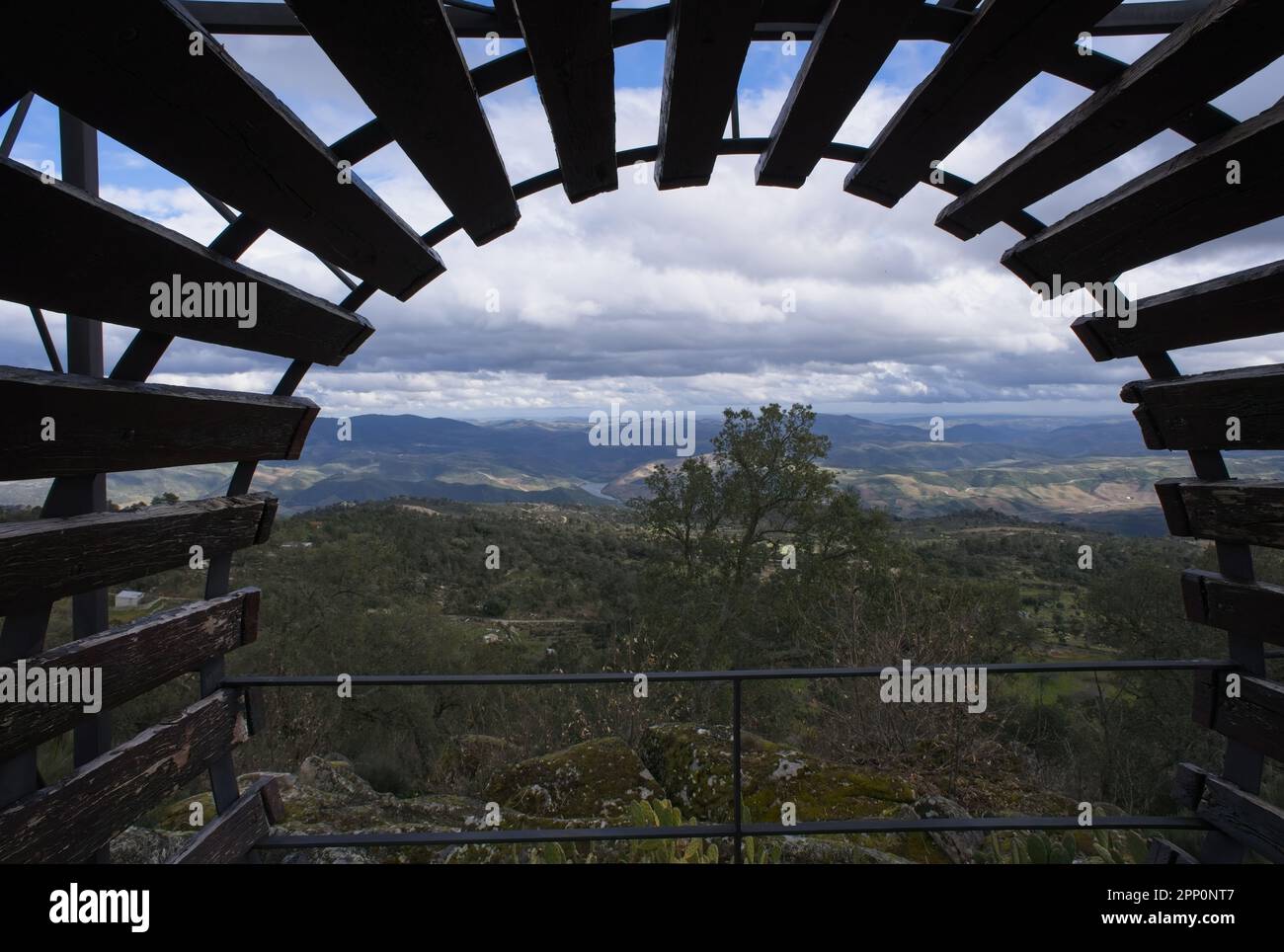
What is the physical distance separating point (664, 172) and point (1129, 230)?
4.69 feet

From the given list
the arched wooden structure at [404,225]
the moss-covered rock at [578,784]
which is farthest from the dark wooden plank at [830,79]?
the moss-covered rock at [578,784]

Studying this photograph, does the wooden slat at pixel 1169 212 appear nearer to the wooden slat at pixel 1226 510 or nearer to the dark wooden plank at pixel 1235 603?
the wooden slat at pixel 1226 510

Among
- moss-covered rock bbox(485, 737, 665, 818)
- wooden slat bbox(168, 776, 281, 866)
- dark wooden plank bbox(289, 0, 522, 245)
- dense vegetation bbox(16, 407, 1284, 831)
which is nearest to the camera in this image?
dark wooden plank bbox(289, 0, 522, 245)

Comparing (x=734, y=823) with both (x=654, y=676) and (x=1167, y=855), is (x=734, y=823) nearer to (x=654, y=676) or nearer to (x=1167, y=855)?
(x=654, y=676)

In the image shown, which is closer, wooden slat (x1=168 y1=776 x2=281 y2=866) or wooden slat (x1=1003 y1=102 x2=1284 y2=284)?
wooden slat (x1=1003 y1=102 x2=1284 y2=284)

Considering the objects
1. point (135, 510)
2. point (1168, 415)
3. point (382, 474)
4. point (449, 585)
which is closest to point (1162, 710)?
point (1168, 415)

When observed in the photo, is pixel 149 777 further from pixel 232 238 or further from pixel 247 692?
pixel 232 238

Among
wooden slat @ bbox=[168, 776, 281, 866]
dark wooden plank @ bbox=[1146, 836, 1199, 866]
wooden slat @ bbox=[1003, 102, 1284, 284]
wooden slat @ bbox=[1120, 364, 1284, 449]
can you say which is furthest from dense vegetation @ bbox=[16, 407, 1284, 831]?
wooden slat @ bbox=[1003, 102, 1284, 284]

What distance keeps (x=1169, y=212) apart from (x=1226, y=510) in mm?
1042

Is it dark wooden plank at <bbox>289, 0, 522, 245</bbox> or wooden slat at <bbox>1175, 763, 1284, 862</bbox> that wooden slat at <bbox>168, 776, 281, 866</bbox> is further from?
wooden slat at <bbox>1175, 763, 1284, 862</bbox>

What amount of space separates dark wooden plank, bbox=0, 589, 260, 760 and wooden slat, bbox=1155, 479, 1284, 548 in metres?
3.27

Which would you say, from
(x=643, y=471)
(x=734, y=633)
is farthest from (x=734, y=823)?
(x=643, y=471)

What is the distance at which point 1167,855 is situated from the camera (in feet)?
8.52

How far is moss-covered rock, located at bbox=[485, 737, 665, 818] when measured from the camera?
436 cm
